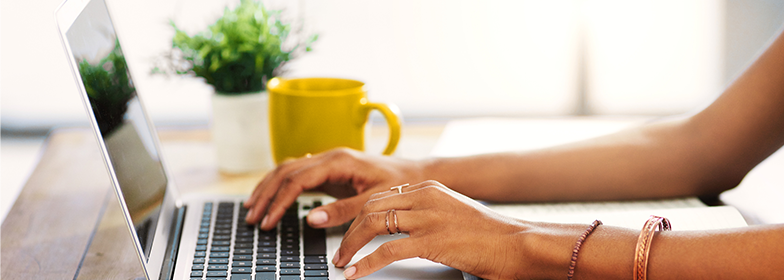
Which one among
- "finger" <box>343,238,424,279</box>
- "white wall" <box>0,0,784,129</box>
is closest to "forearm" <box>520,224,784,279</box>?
"finger" <box>343,238,424,279</box>

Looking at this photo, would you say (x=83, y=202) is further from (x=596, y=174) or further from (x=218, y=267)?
(x=596, y=174)

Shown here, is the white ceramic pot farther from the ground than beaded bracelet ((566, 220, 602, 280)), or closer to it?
Result: farther from the ground

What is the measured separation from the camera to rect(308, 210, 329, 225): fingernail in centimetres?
66

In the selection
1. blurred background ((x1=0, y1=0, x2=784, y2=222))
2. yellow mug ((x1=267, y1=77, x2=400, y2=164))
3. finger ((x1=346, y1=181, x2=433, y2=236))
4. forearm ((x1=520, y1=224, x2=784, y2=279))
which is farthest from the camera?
blurred background ((x1=0, y1=0, x2=784, y2=222))

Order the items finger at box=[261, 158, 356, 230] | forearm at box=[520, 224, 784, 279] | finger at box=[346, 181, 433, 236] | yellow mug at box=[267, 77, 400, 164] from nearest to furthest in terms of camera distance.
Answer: forearm at box=[520, 224, 784, 279] < finger at box=[346, 181, 433, 236] < finger at box=[261, 158, 356, 230] < yellow mug at box=[267, 77, 400, 164]

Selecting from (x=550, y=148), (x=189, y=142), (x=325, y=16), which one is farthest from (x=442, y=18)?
(x=550, y=148)

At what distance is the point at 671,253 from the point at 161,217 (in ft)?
1.63

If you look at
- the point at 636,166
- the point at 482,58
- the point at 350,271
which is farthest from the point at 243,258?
the point at 482,58

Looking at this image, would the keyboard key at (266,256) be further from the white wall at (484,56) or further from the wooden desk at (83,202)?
the white wall at (484,56)

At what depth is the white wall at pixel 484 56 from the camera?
2207mm

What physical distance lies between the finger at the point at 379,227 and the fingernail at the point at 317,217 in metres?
0.10

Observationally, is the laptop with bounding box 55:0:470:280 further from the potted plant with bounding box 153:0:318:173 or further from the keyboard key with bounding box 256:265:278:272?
the potted plant with bounding box 153:0:318:173

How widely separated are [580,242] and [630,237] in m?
0.04

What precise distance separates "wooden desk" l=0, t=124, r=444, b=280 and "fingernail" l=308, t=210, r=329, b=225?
0.61 feet
